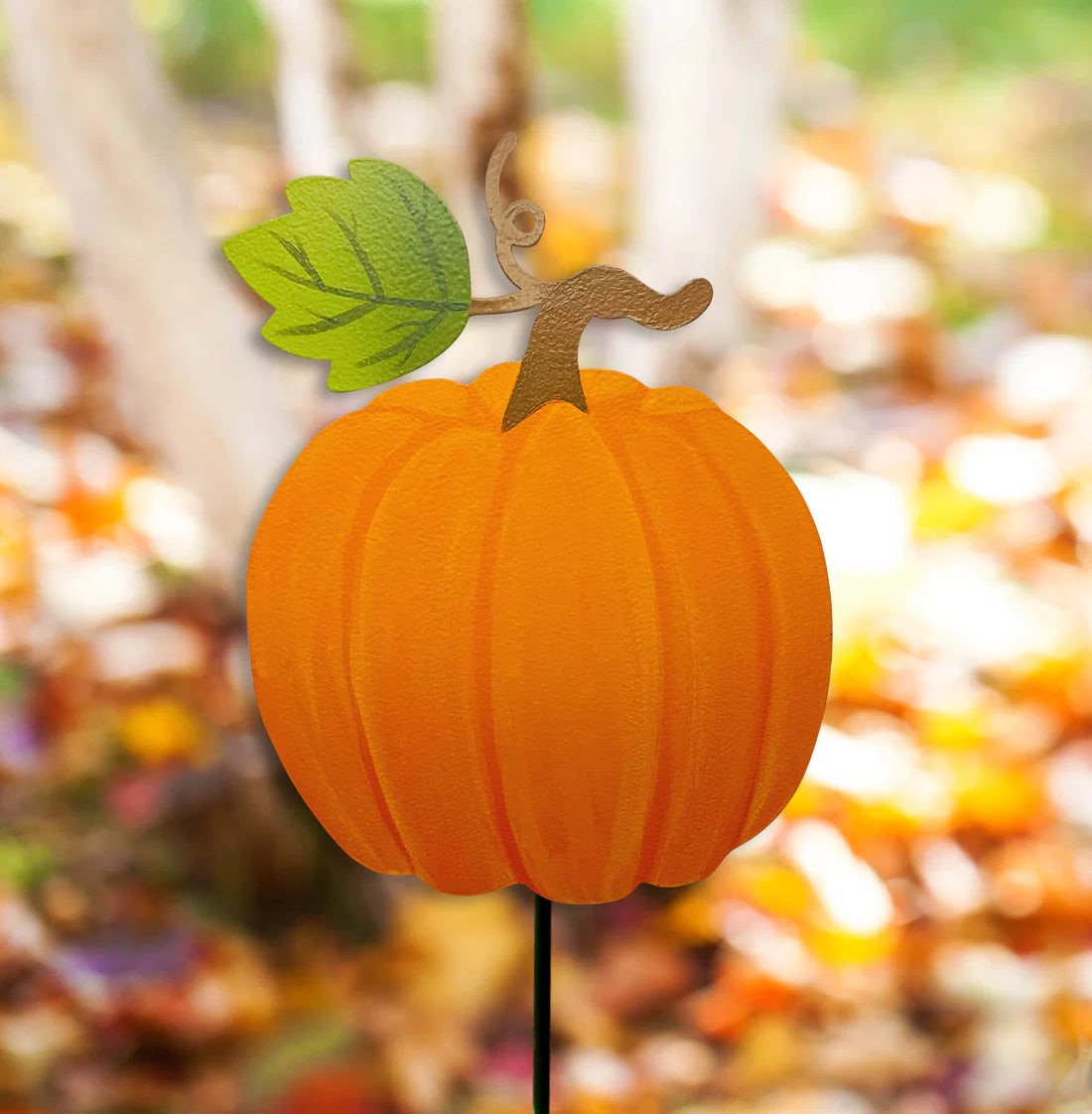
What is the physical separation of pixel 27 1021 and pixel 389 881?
0.92ft

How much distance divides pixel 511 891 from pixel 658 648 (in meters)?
0.76

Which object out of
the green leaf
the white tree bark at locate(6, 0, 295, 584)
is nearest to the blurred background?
the white tree bark at locate(6, 0, 295, 584)

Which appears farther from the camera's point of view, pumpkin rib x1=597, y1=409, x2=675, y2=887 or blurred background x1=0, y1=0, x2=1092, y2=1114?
blurred background x1=0, y1=0, x2=1092, y2=1114

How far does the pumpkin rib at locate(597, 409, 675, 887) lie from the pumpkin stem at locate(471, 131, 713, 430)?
0.02 meters

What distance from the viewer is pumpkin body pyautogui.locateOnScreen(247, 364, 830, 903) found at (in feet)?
0.96

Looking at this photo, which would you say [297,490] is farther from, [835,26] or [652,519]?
[835,26]

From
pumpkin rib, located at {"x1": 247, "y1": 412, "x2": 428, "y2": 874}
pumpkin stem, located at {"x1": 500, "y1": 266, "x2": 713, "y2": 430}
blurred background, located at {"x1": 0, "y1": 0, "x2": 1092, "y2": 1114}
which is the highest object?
pumpkin stem, located at {"x1": 500, "y1": 266, "x2": 713, "y2": 430}

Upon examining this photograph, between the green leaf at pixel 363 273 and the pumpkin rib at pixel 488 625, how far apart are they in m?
0.04

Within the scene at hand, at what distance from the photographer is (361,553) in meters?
0.31

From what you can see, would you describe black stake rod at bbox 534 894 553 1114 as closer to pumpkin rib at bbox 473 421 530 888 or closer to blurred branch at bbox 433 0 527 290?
pumpkin rib at bbox 473 421 530 888

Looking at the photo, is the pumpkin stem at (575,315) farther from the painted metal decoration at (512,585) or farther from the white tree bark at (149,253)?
the white tree bark at (149,253)

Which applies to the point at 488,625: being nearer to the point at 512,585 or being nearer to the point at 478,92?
the point at 512,585

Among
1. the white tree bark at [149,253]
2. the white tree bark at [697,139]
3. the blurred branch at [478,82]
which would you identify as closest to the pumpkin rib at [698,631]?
the white tree bark at [149,253]

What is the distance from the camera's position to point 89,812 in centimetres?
105
